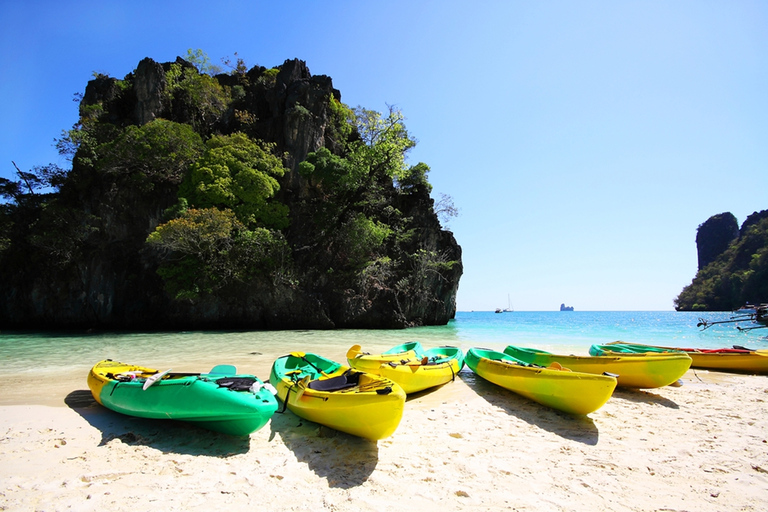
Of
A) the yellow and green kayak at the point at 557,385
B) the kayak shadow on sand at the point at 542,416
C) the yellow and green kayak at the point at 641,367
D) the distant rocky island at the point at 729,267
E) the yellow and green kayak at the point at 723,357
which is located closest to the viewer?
the kayak shadow on sand at the point at 542,416

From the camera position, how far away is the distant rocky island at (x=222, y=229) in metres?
20.3

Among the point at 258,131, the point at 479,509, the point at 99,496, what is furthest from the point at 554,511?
the point at 258,131

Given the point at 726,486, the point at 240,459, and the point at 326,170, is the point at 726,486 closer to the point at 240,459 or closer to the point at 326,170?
the point at 240,459

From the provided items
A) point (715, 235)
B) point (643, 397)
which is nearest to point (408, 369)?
point (643, 397)

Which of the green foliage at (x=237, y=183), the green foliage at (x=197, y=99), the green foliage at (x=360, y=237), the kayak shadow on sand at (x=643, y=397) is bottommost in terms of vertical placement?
the kayak shadow on sand at (x=643, y=397)

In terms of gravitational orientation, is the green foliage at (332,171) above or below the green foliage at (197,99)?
below

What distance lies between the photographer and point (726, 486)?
11.1ft

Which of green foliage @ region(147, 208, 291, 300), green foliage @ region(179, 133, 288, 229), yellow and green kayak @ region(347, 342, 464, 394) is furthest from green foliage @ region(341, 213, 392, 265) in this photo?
yellow and green kayak @ region(347, 342, 464, 394)

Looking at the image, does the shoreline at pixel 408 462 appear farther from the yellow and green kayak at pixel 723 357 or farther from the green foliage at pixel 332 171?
the green foliage at pixel 332 171

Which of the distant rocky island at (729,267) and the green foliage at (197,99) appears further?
the distant rocky island at (729,267)

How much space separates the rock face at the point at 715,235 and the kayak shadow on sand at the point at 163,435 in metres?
99.3

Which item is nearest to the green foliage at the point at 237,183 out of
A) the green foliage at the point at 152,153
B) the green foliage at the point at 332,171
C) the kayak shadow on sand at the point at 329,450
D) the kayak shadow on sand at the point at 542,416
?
the green foliage at the point at 152,153

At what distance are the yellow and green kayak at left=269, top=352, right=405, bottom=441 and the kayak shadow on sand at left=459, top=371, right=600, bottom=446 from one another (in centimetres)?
233

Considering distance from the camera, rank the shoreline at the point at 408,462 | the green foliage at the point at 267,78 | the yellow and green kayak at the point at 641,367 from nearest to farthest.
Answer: the shoreline at the point at 408,462
the yellow and green kayak at the point at 641,367
the green foliage at the point at 267,78
